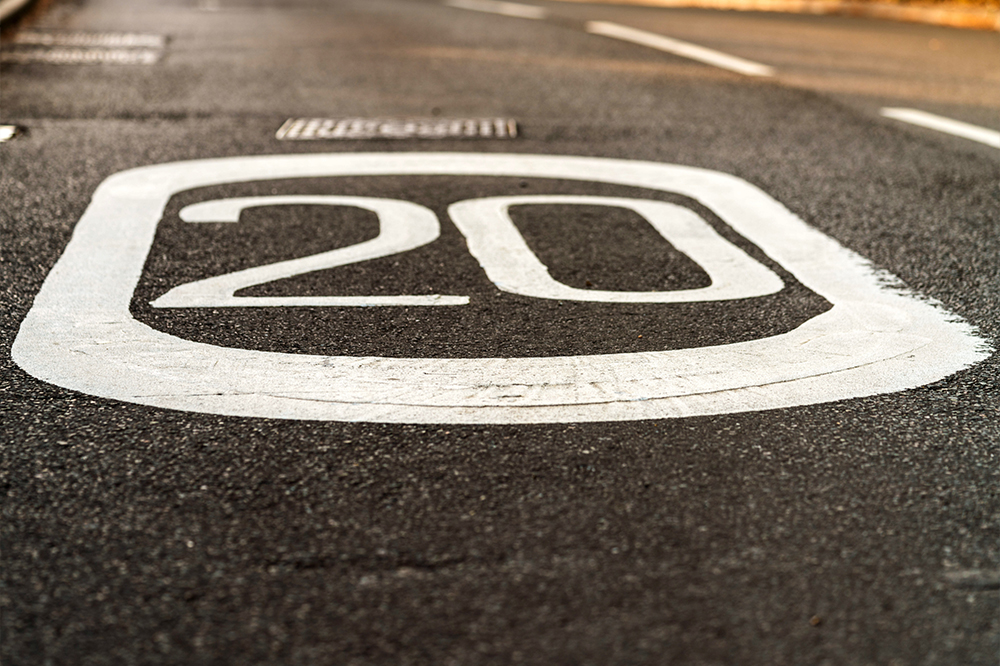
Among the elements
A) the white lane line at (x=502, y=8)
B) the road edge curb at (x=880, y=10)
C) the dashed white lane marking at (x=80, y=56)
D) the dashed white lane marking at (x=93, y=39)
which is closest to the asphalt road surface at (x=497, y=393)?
the dashed white lane marking at (x=80, y=56)

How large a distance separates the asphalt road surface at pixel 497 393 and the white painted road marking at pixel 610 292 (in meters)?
0.02

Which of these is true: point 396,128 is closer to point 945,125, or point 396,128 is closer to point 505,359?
point 945,125

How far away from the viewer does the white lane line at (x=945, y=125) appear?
18.6 feet

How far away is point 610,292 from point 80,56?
20.1 feet

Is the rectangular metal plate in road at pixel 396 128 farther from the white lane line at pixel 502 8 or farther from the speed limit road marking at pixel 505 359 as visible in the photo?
the white lane line at pixel 502 8

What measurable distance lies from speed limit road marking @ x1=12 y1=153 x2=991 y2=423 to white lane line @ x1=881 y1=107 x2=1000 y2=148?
2134 millimetres

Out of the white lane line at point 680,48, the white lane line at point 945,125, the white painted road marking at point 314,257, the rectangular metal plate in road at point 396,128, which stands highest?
the white lane line at point 945,125

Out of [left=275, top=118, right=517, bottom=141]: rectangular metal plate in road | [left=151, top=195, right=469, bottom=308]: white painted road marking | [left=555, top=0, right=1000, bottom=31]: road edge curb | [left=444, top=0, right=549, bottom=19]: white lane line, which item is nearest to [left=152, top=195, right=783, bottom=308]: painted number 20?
[left=151, top=195, right=469, bottom=308]: white painted road marking

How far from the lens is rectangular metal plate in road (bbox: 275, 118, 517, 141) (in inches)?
219

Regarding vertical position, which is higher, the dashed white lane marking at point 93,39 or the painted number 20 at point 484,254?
the dashed white lane marking at point 93,39

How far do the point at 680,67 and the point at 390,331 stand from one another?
5.86 m

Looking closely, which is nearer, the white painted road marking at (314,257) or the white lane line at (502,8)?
the white painted road marking at (314,257)

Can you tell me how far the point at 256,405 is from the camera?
→ 2451mm

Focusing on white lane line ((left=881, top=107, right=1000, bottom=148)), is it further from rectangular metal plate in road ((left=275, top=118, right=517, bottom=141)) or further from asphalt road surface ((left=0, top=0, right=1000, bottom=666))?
rectangular metal plate in road ((left=275, top=118, right=517, bottom=141))
